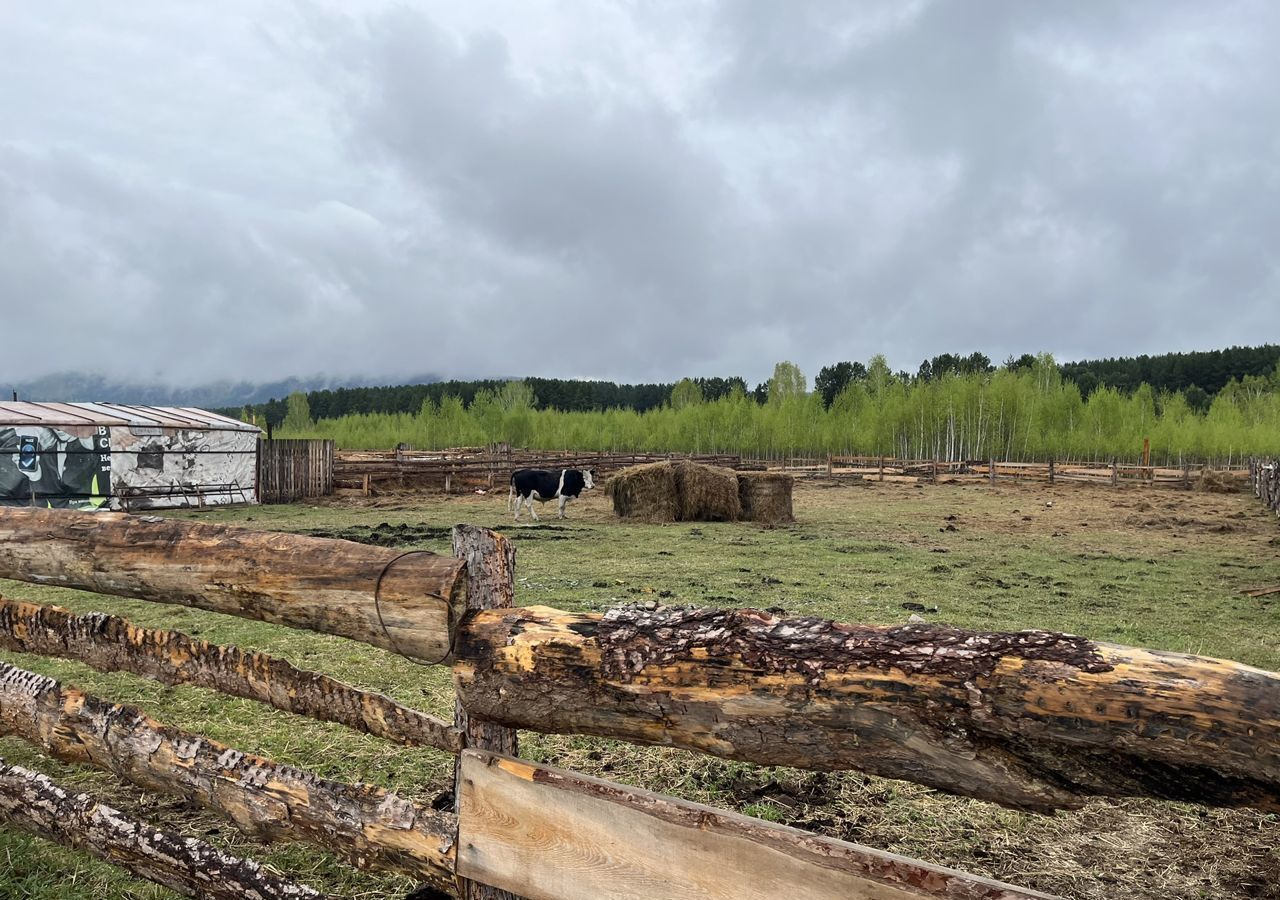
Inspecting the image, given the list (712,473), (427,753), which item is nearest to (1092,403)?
(712,473)

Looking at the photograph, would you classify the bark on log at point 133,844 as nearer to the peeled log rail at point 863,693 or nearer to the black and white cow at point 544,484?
the peeled log rail at point 863,693

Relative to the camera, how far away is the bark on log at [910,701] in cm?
148

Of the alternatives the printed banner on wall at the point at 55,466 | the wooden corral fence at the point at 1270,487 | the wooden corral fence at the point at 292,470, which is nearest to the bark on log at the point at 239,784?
the printed banner on wall at the point at 55,466

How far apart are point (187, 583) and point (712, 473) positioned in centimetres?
1634

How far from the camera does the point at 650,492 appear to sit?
18.6 m

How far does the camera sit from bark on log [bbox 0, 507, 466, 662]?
7.23 feet

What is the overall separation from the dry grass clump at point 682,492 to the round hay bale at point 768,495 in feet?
1.10

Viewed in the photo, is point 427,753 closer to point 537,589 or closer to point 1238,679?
point 1238,679

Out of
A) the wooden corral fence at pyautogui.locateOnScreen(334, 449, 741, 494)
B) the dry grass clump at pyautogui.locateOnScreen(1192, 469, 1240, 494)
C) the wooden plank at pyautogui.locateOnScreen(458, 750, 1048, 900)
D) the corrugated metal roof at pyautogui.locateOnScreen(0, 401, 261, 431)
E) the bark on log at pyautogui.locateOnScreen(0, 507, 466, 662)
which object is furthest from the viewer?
the dry grass clump at pyautogui.locateOnScreen(1192, 469, 1240, 494)

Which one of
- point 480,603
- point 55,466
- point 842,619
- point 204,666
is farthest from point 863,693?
point 55,466

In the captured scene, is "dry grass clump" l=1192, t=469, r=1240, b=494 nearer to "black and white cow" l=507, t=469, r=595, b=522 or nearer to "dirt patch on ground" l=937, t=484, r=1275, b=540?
"dirt patch on ground" l=937, t=484, r=1275, b=540

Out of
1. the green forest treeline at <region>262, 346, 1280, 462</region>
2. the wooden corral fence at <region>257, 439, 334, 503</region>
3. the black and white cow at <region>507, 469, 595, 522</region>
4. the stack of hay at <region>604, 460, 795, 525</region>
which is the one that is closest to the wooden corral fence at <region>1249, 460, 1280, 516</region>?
the stack of hay at <region>604, 460, 795, 525</region>

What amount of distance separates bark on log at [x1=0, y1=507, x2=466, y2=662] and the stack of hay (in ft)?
51.0

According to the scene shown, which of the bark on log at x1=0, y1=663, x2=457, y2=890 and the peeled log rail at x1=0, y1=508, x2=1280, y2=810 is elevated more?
the peeled log rail at x1=0, y1=508, x2=1280, y2=810
